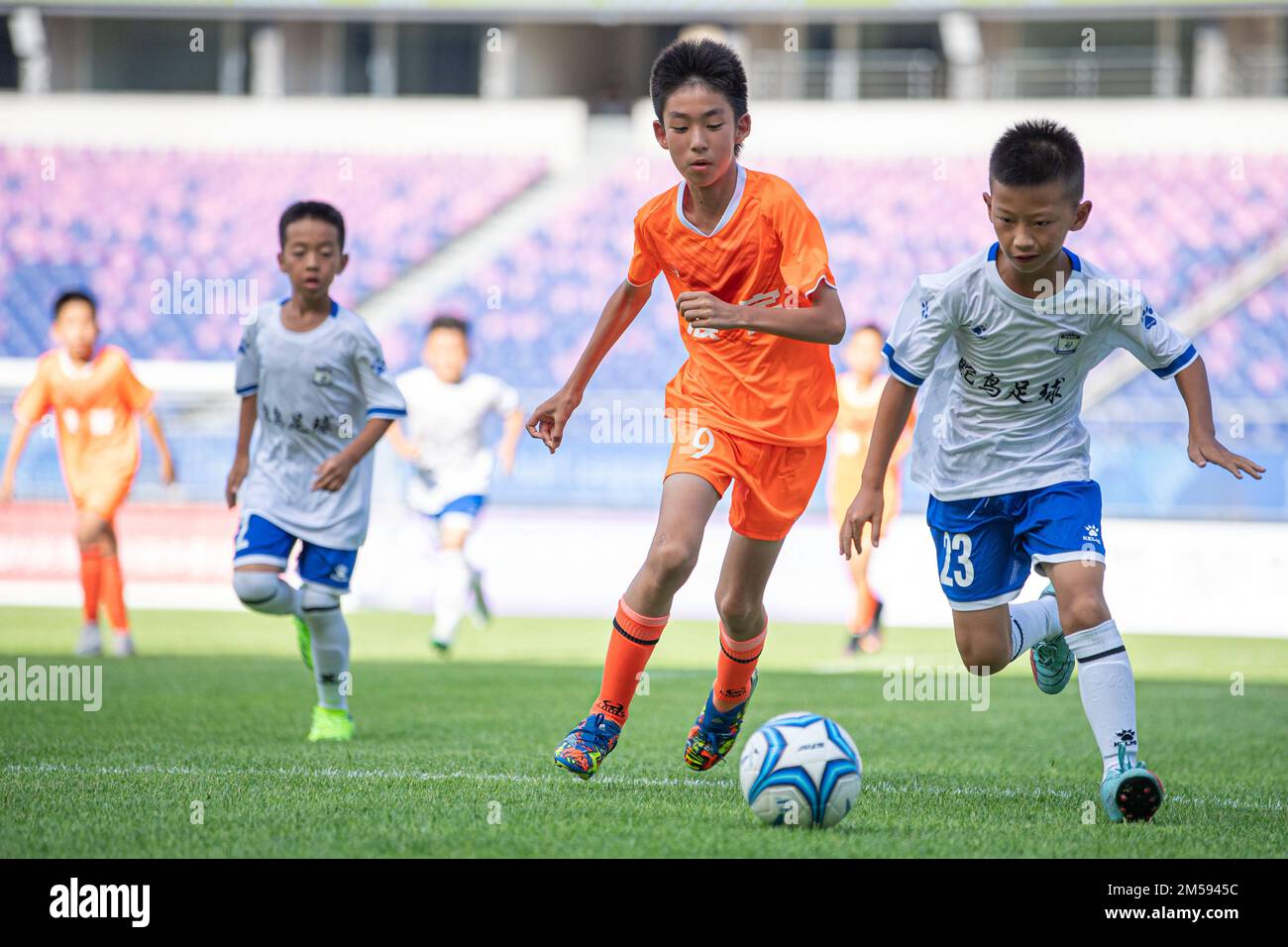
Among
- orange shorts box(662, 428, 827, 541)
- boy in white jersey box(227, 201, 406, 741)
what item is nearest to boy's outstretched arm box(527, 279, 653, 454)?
orange shorts box(662, 428, 827, 541)

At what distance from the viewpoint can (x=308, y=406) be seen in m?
6.41

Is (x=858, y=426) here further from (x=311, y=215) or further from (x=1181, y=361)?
(x=1181, y=361)

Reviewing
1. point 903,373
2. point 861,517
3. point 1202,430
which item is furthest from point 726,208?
point 1202,430

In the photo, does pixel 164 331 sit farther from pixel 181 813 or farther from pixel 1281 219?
pixel 181 813

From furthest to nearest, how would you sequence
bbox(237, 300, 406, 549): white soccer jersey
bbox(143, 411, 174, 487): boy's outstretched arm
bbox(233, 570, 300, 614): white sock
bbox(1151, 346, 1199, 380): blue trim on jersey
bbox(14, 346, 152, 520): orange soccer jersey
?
bbox(14, 346, 152, 520): orange soccer jersey < bbox(143, 411, 174, 487): boy's outstretched arm < bbox(237, 300, 406, 549): white soccer jersey < bbox(233, 570, 300, 614): white sock < bbox(1151, 346, 1199, 380): blue trim on jersey

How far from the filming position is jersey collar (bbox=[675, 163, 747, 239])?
16.5ft

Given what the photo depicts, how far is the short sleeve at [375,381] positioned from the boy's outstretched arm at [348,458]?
0.08m

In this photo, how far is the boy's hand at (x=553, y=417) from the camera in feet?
16.5

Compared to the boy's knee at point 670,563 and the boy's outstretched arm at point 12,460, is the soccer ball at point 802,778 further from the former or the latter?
the boy's outstretched arm at point 12,460

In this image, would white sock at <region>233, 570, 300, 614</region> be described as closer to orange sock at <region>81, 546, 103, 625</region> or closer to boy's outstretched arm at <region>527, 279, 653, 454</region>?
boy's outstretched arm at <region>527, 279, 653, 454</region>
